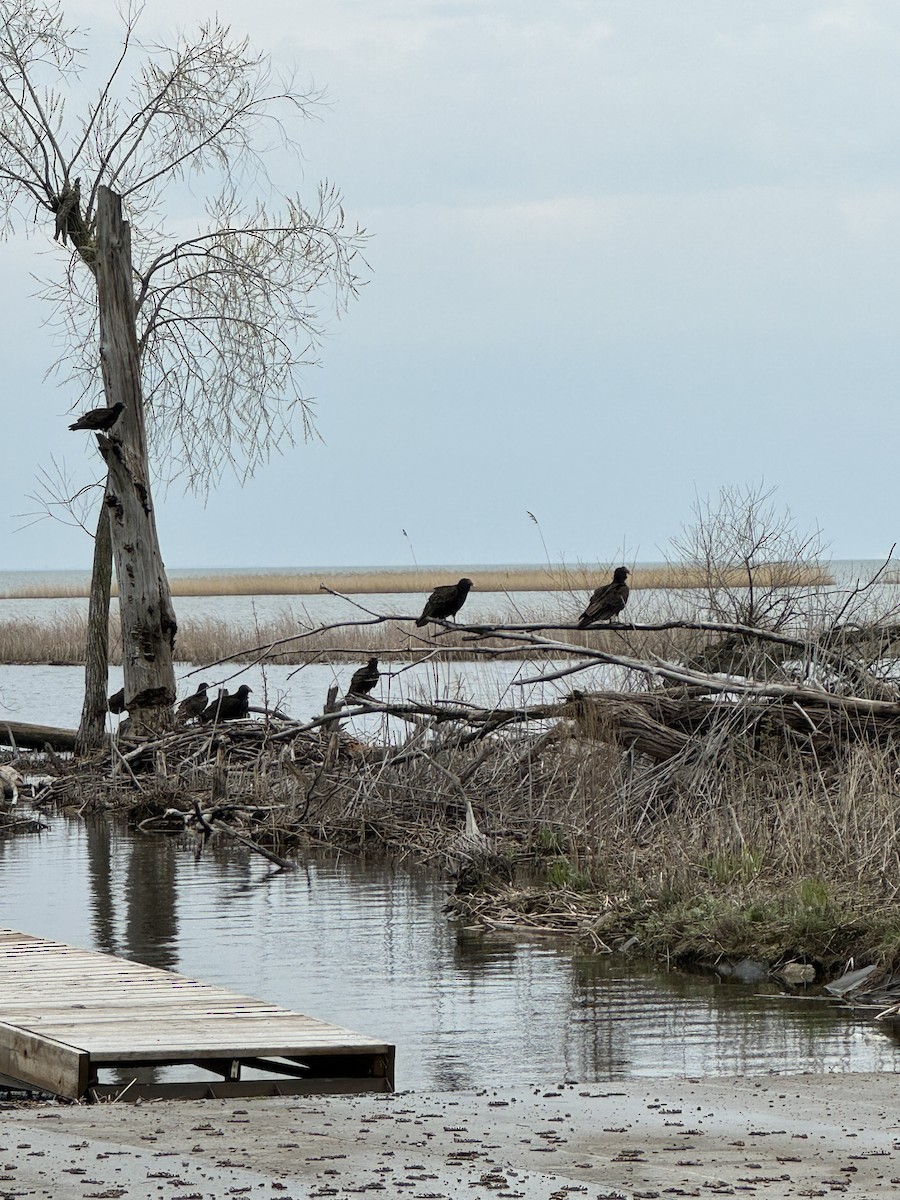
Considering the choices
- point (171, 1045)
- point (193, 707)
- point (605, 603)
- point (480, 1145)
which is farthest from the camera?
point (193, 707)

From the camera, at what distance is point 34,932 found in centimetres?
1127

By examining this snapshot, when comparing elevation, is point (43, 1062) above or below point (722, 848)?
below

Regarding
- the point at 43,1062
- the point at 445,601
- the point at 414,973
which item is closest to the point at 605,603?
the point at 445,601

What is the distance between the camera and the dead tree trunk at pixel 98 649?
20.7 metres

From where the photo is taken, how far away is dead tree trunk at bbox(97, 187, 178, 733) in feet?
65.3

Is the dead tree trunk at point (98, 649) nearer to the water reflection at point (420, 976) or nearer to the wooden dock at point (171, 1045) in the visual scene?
the water reflection at point (420, 976)

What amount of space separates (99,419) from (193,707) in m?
3.34

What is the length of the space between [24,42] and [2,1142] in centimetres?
1815

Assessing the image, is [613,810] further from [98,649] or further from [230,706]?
[98,649]

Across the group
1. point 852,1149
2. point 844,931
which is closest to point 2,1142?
point 852,1149

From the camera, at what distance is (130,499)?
20.0m

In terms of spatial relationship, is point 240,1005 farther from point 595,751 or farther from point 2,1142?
point 595,751

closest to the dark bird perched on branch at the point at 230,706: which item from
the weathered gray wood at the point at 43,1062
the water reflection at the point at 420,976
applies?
the water reflection at the point at 420,976

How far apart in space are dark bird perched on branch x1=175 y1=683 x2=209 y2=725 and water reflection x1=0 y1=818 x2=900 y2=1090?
4270mm
